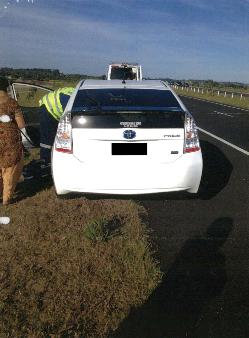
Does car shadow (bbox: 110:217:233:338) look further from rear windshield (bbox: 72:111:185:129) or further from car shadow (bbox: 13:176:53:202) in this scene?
car shadow (bbox: 13:176:53:202)

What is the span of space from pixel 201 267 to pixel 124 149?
1.66 meters

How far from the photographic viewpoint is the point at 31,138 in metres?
7.75

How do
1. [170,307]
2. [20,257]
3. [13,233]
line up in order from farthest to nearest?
[13,233]
[20,257]
[170,307]

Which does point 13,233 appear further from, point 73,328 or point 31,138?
point 31,138

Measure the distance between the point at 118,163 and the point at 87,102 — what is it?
0.91 meters

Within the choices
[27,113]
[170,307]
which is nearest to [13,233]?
[170,307]

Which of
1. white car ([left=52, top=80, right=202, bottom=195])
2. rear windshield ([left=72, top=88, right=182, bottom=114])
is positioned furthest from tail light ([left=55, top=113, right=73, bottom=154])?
rear windshield ([left=72, top=88, right=182, bottom=114])

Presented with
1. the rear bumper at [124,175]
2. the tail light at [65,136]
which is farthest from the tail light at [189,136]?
the tail light at [65,136]

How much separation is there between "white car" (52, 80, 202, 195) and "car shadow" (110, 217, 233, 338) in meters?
0.88

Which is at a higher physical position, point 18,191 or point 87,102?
point 87,102

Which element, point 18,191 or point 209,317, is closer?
point 209,317

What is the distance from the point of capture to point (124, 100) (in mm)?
5414

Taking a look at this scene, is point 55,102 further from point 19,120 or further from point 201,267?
point 201,267

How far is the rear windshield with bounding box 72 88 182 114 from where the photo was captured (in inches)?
202
